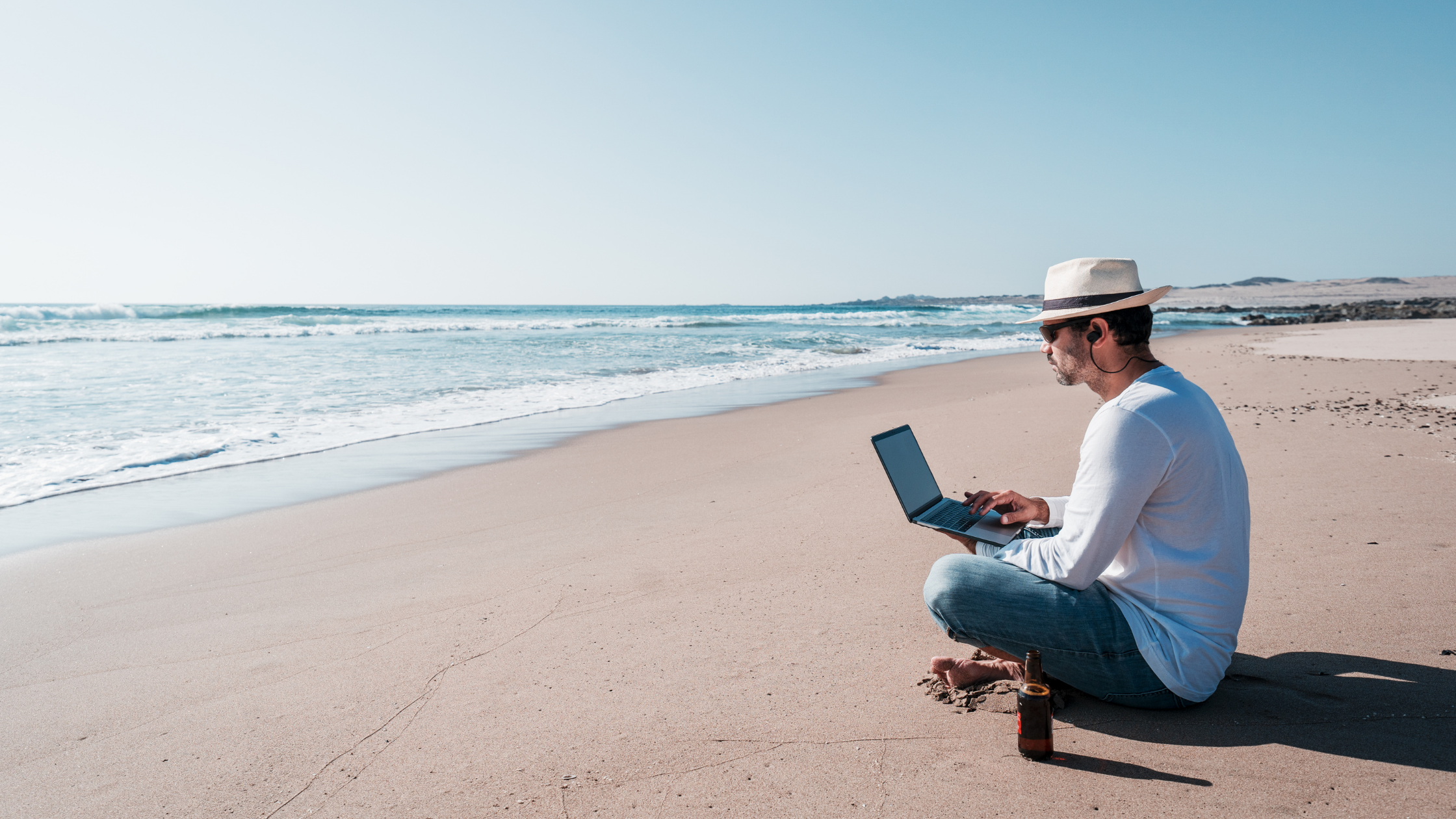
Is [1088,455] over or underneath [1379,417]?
over

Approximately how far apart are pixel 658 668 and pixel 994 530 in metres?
1.32

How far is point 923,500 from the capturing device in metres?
2.83

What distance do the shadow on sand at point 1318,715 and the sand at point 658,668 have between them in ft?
0.03

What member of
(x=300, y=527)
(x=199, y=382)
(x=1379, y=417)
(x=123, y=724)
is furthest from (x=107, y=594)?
(x=199, y=382)

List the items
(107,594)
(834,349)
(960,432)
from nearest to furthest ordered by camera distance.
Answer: (107,594) < (960,432) < (834,349)

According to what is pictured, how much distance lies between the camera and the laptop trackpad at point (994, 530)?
2479 mm

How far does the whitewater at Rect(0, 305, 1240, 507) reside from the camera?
771 centimetres

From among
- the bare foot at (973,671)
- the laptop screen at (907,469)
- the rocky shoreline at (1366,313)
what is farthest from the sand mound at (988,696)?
the rocky shoreline at (1366,313)

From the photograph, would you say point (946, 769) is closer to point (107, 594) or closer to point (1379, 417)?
point (107, 594)

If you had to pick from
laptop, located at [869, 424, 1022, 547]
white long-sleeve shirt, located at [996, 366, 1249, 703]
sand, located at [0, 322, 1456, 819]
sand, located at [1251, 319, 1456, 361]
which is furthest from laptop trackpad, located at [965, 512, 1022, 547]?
sand, located at [1251, 319, 1456, 361]

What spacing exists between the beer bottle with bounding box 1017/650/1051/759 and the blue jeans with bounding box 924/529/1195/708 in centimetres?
15

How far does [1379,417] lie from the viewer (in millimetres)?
6906

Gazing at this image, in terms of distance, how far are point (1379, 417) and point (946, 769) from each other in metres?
7.25

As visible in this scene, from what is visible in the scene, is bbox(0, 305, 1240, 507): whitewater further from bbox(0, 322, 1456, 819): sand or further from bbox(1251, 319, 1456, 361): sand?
bbox(1251, 319, 1456, 361): sand
